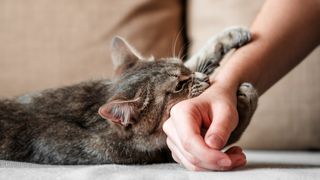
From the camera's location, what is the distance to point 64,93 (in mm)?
1241

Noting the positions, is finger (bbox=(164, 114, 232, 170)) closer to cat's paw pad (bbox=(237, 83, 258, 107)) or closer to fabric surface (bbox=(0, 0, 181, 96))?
cat's paw pad (bbox=(237, 83, 258, 107))

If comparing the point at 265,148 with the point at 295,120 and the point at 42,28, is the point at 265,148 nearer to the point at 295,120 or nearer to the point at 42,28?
the point at 295,120

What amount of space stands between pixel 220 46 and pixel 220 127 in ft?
1.67

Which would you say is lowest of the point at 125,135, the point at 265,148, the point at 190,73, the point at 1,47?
the point at 265,148

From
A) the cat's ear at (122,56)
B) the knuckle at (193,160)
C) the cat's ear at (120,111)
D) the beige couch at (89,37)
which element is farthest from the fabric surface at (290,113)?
the knuckle at (193,160)

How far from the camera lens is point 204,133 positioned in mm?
979

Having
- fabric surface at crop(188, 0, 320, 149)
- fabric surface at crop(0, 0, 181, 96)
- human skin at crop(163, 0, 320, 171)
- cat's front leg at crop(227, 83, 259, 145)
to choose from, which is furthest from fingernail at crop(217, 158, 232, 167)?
fabric surface at crop(0, 0, 181, 96)

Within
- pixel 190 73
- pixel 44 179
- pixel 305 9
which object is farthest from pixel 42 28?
pixel 44 179

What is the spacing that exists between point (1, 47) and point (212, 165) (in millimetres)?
1208

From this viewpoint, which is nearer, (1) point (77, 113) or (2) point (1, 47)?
→ (1) point (77, 113)

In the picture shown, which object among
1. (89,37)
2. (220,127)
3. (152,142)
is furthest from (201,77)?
(89,37)

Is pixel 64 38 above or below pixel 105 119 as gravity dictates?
above

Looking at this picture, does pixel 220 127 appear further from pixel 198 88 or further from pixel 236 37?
pixel 236 37

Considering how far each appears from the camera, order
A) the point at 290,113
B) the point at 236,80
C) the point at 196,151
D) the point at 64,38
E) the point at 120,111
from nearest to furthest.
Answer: the point at 196,151 → the point at 120,111 → the point at 236,80 → the point at 290,113 → the point at 64,38
